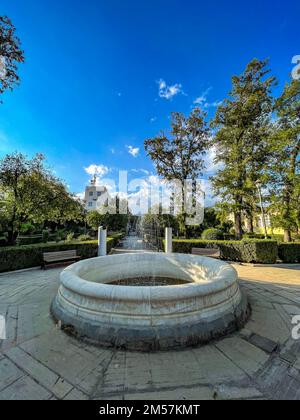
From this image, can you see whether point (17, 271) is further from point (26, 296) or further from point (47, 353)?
point (47, 353)

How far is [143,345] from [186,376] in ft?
1.97

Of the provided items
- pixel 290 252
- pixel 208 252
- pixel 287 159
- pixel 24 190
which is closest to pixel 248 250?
pixel 208 252

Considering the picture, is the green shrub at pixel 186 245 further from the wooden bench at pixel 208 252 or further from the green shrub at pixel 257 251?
the green shrub at pixel 257 251

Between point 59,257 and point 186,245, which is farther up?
point 186,245

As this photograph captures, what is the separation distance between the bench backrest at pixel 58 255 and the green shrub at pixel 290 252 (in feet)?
31.0

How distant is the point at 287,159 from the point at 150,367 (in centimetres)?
1260

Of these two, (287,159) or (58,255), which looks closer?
(58,255)

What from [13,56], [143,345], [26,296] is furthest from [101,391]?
[13,56]

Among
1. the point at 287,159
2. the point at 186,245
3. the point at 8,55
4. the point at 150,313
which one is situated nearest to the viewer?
the point at 150,313

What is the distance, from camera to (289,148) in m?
10.6

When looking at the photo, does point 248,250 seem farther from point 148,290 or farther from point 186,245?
point 148,290

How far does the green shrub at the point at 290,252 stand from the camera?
8016 mm

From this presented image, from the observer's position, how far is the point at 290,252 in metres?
8.03

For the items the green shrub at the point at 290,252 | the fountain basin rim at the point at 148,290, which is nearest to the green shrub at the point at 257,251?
the green shrub at the point at 290,252
